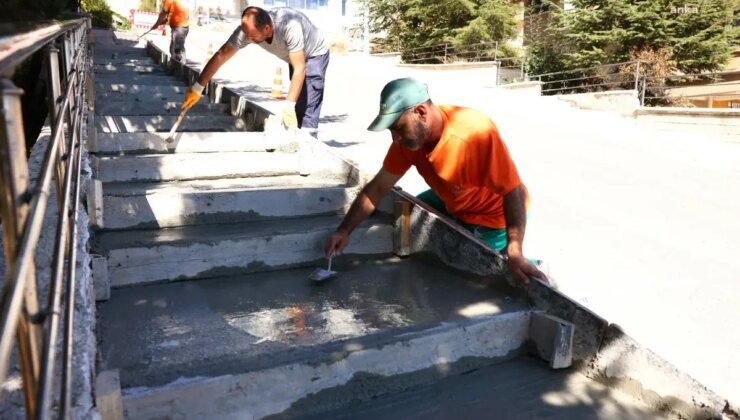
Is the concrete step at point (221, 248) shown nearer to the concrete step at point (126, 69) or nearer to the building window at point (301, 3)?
the concrete step at point (126, 69)

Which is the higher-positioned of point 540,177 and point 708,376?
point 540,177

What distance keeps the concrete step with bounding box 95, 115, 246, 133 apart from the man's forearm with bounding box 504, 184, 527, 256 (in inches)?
178

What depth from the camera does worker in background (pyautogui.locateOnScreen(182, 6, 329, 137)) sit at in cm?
570

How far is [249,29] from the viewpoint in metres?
5.70

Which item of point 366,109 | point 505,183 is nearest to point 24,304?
point 505,183

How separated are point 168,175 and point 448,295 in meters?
2.60

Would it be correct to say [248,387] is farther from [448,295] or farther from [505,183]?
[505,183]

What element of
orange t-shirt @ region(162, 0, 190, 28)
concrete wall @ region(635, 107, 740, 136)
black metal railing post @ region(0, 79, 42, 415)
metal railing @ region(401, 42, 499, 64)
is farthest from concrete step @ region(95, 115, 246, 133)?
metal railing @ region(401, 42, 499, 64)

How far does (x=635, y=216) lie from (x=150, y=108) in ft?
19.7

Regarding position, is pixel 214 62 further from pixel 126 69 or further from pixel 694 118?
pixel 694 118

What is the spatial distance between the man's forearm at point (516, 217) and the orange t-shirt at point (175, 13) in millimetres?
11427

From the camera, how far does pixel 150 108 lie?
26.3 feet

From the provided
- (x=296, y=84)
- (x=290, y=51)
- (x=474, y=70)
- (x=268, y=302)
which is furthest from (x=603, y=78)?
(x=268, y=302)

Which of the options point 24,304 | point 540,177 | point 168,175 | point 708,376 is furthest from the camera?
point 540,177
